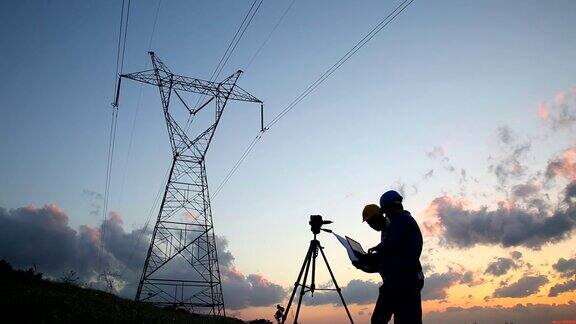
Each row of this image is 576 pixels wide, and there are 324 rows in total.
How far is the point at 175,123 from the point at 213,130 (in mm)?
2912

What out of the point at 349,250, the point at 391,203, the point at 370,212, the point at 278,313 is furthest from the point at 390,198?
the point at 278,313

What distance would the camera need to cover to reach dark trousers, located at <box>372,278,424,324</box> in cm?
574

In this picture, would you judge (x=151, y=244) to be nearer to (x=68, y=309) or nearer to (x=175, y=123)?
(x=175, y=123)

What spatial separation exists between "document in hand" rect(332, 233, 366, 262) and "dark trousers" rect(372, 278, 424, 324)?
610 millimetres

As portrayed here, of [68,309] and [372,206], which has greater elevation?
[372,206]

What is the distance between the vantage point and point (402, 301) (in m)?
5.81

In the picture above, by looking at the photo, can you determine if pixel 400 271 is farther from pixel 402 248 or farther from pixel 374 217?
pixel 374 217

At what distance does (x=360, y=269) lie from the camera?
20.5ft

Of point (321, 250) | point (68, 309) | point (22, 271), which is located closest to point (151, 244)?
point (22, 271)

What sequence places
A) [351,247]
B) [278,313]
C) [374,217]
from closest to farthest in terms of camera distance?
[351,247], [374,217], [278,313]

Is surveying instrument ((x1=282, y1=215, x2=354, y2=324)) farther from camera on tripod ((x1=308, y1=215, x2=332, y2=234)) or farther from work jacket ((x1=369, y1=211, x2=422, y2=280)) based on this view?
work jacket ((x1=369, y1=211, x2=422, y2=280))

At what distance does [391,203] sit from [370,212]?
0.49 meters

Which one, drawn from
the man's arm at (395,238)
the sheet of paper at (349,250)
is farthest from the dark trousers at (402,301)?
the sheet of paper at (349,250)

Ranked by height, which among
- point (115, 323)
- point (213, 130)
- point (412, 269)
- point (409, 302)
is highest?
point (213, 130)
